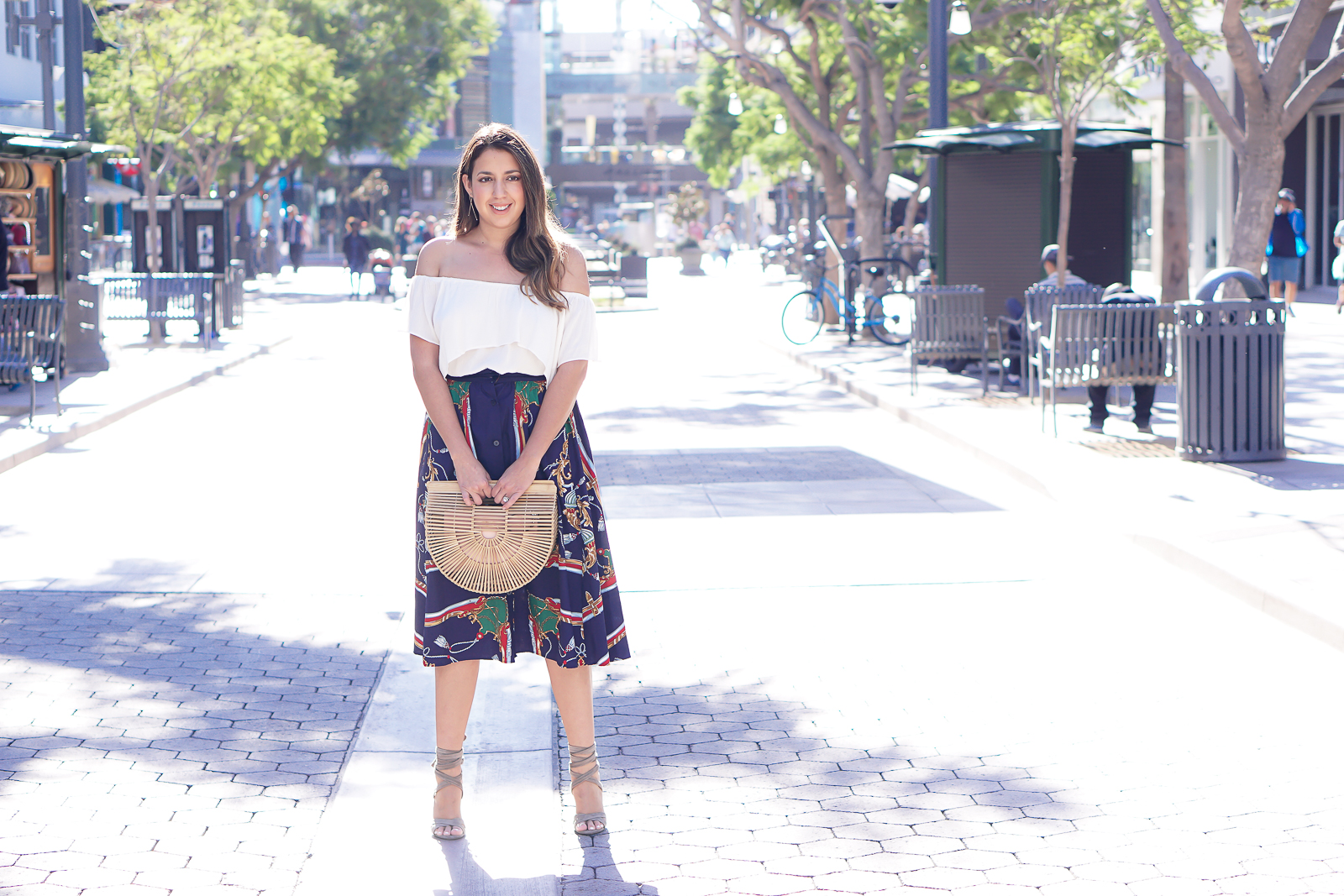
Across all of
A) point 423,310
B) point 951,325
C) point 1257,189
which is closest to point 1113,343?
point 1257,189

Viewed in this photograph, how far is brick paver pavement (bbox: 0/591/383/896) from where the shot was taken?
13.8 ft

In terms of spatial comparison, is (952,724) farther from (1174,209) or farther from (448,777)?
(1174,209)

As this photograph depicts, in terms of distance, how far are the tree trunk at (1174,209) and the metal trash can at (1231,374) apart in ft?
24.3

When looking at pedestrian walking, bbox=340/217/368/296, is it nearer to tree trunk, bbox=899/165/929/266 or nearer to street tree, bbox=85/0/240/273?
street tree, bbox=85/0/240/273

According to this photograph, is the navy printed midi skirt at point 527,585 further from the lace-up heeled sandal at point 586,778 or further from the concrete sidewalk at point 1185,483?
the concrete sidewalk at point 1185,483

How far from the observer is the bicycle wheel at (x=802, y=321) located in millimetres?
22920

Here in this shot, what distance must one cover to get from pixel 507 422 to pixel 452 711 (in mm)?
784

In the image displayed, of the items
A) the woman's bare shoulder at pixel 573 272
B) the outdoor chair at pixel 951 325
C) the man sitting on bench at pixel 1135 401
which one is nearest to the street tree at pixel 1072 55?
the outdoor chair at pixel 951 325

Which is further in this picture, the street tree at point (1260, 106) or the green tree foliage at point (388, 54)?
the green tree foliage at point (388, 54)

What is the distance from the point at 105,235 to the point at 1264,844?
58.5m

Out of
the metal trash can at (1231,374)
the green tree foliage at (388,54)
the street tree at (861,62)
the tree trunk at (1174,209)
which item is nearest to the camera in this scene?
the metal trash can at (1231,374)

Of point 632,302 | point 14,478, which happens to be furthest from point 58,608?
point 632,302

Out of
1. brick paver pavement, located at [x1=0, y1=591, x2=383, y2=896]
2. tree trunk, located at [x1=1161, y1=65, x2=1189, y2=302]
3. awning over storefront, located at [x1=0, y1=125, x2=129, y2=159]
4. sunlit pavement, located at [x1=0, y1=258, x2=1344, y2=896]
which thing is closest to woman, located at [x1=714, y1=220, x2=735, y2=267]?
→ tree trunk, located at [x1=1161, y1=65, x2=1189, y2=302]

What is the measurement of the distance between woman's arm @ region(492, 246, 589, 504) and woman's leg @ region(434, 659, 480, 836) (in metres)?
0.52
